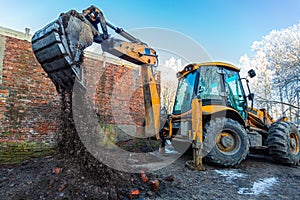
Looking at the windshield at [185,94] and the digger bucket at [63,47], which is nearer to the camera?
the digger bucket at [63,47]

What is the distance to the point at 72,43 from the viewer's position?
7.73 ft

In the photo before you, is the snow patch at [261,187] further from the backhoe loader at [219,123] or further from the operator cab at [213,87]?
the operator cab at [213,87]

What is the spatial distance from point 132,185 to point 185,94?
8.88 feet

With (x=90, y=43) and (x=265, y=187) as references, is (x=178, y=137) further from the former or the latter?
(x=90, y=43)

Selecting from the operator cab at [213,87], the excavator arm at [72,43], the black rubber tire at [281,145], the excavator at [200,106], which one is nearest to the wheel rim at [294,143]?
the excavator at [200,106]

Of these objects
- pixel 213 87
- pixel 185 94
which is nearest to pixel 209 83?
pixel 213 87

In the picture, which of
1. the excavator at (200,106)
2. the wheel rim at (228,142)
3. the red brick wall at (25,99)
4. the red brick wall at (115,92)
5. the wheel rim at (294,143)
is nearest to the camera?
the excavator at (200,106)

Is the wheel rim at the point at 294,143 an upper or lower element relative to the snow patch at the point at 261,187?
upper

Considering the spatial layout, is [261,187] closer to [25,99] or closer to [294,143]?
[294,143]

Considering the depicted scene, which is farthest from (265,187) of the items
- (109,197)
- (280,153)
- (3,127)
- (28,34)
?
(28,34)

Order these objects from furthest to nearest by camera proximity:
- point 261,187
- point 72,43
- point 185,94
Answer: point 185,94, point 261,187, point 72,43

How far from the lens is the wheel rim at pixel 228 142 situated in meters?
3.92

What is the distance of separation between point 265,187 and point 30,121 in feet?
14.7

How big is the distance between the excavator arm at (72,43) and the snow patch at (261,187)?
2.54 metres
